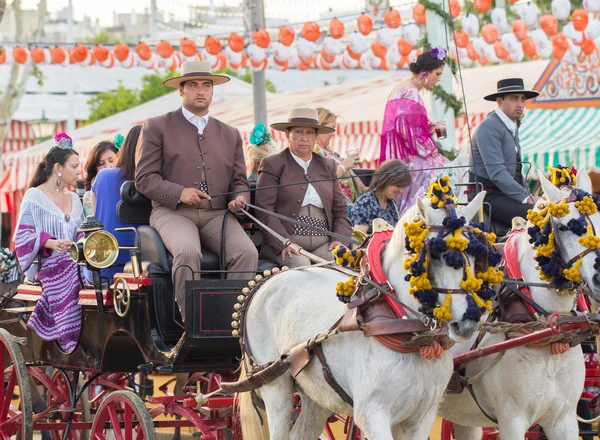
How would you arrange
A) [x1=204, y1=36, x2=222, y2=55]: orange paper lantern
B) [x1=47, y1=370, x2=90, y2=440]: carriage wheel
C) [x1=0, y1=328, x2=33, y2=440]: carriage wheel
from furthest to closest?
[x1=204, y1=36, x2=222, y2=55]: orange paper lantern
[x1=47, y1=370, x2=90, y2=440]: carriage wheel
[x1=0, y1=328, x2=33, y2=440]: carriage wheel

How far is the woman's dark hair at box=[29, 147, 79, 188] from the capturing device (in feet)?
26.9

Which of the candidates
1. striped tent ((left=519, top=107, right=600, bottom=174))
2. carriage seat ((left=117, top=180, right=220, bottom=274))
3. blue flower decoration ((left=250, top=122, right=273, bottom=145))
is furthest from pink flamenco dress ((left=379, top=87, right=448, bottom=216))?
striped tent ((left=519, top=107, right=600, bottom=174))

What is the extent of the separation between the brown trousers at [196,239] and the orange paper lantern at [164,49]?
11.3 metres

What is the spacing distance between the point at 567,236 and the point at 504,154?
76.1 inches

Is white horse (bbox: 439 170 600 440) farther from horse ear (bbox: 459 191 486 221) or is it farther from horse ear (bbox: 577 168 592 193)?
horse ear (bbox: 459 191 486 221)

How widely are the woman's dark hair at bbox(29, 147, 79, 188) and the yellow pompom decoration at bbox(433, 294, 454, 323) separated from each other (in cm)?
400

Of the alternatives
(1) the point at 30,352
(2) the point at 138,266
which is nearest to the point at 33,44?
(1) the point at 30,352

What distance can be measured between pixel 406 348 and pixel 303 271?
1.21 metres

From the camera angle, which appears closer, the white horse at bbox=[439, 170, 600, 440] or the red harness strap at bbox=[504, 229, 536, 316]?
the white horse at bbox=[439, 170, 600, 440]

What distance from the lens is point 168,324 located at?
274 inches

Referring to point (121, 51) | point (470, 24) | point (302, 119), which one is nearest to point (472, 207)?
point (302, 119)

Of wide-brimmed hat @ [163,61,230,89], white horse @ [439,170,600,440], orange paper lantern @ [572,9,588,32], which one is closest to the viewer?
white horse @ [439,170,600,440]

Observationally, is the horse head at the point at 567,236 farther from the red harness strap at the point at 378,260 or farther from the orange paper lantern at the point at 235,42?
the orange paper lantern at the point at 235,42

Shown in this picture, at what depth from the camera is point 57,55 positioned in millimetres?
18859
